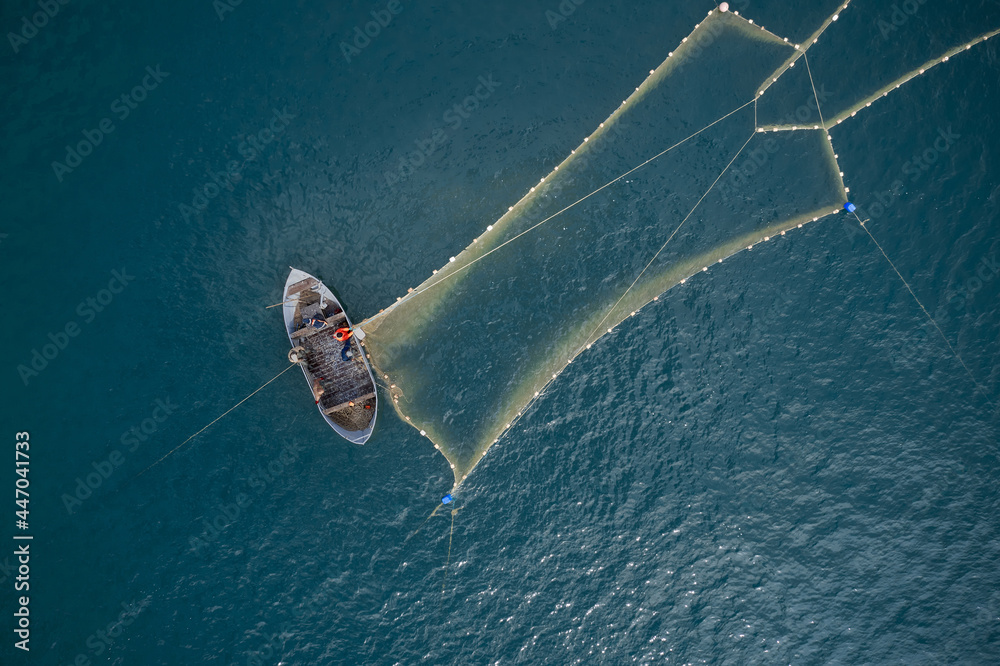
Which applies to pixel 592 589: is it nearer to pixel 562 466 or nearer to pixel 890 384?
pixel 562 466

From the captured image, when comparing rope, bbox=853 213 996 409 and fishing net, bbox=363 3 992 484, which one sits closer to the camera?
fishing net, bbox=363 3 992 484

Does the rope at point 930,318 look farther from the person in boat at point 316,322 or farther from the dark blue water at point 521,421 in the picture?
the person in boat at point 316,322

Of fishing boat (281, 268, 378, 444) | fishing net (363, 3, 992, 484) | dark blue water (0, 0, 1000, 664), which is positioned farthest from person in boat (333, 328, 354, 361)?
dark blue water (0, 0, 1000, 664)

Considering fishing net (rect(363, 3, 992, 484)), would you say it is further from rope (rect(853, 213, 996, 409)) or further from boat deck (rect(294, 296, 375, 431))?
rope (rect(853, 213, 996, 409))

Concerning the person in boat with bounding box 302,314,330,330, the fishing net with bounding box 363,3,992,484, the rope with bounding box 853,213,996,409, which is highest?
the person in boat with bounding box 302,314,330,330

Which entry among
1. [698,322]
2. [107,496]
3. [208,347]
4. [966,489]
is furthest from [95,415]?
[966,489]

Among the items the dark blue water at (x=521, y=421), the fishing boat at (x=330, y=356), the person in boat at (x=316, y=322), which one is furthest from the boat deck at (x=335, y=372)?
the dark blue water at (x=521, y=421)
